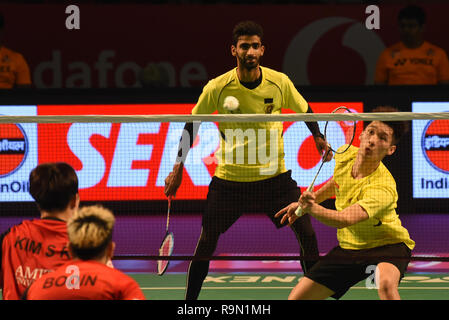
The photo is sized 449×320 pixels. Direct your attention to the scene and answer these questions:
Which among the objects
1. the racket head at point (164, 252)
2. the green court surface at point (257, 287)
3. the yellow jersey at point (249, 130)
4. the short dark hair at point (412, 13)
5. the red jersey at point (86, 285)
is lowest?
the green court surface at point (257, 287)

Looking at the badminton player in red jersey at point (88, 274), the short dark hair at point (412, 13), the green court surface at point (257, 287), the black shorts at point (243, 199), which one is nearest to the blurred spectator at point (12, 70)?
the green court surface at point (257, 287)

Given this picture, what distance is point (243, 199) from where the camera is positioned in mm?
6910

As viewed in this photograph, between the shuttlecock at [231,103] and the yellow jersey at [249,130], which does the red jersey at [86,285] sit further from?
the shuttlecock at [231,103]

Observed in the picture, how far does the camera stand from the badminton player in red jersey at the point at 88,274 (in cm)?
389

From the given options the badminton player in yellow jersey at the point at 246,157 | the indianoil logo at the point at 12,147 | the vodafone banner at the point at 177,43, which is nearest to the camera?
the badminton player in yellow jersey at the point at 246,157

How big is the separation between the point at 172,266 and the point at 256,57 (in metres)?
2.47

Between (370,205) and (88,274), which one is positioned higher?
(370,205)

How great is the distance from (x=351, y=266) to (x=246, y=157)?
1.62 m

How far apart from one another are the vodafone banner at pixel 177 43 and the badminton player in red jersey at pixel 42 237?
9.85 meters

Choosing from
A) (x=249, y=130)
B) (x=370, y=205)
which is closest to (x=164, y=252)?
(x=249, y=130)

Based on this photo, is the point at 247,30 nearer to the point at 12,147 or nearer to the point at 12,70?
the point at 12,147

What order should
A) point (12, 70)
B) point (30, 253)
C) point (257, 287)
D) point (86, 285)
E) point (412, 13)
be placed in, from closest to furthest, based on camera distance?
1. point (86, 285)
2. point (30, 253)
3. point (257, 287)
4. point (412, 13)
5. point (12, 70)

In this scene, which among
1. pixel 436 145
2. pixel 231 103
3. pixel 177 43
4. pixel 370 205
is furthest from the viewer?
pixel 177 43

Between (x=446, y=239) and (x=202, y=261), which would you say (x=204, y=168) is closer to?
(x=446, y=239)
